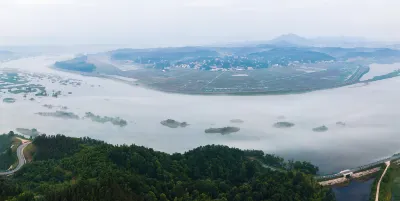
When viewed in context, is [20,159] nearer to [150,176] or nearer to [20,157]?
[20,157]

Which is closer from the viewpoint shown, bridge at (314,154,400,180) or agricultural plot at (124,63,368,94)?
bridge at (314,154,400,180)

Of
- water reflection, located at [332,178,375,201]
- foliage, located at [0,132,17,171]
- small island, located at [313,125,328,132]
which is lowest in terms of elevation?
water reflection, located at [332,178,375,201]

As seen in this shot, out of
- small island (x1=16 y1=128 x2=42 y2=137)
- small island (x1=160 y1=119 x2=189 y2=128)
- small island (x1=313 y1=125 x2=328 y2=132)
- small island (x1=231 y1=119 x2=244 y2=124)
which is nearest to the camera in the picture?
small island (x1=16 y1=128 x2=42 y2=137)

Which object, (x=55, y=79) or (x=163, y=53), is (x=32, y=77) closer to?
(x=55, y=79)

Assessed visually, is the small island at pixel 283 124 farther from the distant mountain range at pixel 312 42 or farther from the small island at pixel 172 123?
the distant mountain range at pixel 312 42

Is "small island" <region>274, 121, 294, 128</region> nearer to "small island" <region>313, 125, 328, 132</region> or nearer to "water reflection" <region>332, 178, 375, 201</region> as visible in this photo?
"small island" <region>313, 125, 328, 132</region>

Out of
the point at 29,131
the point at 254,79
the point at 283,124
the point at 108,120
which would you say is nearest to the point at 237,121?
the point at 283,124

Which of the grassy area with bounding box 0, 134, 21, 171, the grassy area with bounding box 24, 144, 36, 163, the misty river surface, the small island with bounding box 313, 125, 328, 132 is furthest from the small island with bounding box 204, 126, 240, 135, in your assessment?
the grassy area with bounding box 0, 134, 21, 171
